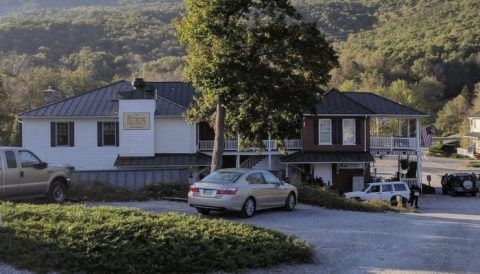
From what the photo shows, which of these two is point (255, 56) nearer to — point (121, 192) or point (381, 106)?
point (121, 192)

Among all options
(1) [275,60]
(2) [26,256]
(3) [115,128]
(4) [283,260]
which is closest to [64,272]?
(2) [26,256]

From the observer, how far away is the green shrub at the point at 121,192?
19172 mm

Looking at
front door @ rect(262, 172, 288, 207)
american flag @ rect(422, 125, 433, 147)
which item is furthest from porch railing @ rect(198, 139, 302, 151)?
front door @ rect(262, 172, 288, 207)

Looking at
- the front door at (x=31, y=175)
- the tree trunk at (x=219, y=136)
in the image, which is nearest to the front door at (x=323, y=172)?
the tree trunk at (x=219, y=136)

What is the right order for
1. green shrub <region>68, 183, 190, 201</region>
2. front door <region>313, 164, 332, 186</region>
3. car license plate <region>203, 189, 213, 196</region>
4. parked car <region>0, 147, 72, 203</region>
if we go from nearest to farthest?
parked car <region>0, 147, 72, 203</region>, car license plate <region>203, 189, 213, 196</region>, green shrub <region>68, 183, 190, 201</region>, front door <region>313, 164, 332, 186</region>

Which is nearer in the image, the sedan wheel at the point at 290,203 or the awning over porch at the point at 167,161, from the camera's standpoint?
the sedan wheel at the point at 290,203

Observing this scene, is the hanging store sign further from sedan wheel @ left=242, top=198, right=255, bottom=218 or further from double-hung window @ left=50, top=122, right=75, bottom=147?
sedan wheel @ left=242, top=198, right=255, bottom=218

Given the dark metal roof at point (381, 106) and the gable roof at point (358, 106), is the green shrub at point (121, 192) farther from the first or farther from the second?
the dark metal roof at point (381, 106)

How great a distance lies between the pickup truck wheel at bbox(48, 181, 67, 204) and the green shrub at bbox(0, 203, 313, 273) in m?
5.95

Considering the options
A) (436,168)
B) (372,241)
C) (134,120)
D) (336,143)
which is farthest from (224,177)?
(436,168)

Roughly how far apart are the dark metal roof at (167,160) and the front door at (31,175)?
811 inches

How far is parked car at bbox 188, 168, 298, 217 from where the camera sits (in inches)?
649

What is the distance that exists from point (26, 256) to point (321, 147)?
36.3 meters

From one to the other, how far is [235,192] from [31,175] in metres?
5.61
